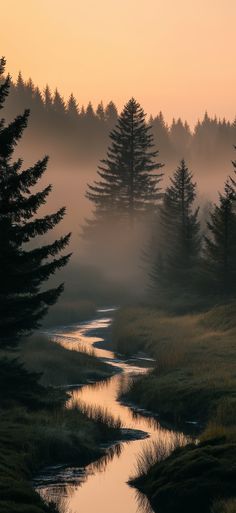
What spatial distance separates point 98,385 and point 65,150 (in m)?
148

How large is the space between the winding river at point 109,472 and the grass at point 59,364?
3.70 feet

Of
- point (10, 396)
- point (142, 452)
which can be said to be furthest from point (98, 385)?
point (142, 452)

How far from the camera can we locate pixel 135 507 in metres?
17.7

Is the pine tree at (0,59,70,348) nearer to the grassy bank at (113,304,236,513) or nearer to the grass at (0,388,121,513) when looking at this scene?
the grass at (0,388,121,513)

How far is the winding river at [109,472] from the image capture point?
17891mm

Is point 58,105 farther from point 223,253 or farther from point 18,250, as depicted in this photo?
point 18,250

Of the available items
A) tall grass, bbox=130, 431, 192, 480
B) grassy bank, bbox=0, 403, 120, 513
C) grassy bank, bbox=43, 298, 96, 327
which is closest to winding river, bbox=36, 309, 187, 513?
tall grass, bbox=130, 431, 192, 480

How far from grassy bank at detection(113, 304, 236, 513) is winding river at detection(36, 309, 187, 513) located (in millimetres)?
558

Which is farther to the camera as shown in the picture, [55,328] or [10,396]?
[55,328]

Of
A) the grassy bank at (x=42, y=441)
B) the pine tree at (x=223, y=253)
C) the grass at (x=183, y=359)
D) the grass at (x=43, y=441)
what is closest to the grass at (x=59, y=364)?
the grass at (x=183, y=359)

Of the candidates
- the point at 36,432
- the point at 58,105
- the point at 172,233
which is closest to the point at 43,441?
the point at 36,432

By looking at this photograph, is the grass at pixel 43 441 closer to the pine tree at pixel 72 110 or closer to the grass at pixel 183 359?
the grass at pixel 183 359

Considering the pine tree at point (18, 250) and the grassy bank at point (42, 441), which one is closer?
the grassy bank at point (42, 441)

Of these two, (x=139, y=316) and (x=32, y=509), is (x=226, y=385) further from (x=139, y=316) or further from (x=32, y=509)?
(x=139, y=316)
